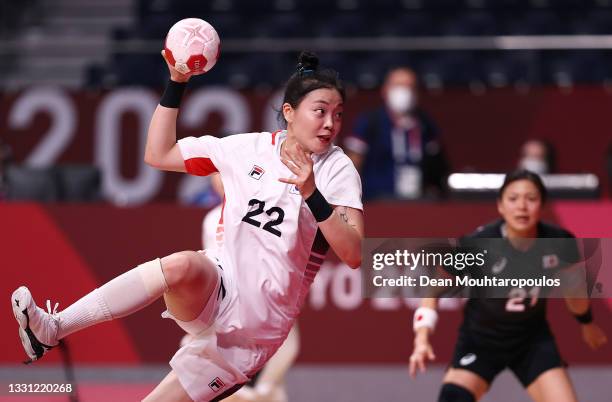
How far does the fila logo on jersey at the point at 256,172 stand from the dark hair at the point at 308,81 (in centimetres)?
30

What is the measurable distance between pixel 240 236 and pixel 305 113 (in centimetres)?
58

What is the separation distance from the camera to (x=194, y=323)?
5004 millimetres

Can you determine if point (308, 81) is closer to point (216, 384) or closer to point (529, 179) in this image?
point (216, 384)

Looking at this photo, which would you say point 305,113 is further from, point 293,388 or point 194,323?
point 293,388

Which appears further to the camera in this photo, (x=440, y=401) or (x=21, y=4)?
(x=21, y=4)

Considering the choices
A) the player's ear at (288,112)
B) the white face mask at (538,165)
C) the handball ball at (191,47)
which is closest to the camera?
the handball ball at (191,47)

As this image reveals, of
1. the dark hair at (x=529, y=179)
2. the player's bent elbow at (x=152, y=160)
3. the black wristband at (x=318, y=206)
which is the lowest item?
the black wristband at (x=318, y=206)

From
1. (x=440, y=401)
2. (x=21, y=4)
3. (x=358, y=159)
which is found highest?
(x=21, y=4)

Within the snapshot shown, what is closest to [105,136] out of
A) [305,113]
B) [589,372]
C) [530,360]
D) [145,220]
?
[145,220]

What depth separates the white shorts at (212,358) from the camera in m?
5.02

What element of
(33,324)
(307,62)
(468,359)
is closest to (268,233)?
(307,62)

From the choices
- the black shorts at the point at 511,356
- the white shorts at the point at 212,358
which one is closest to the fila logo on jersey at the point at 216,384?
the white shorts at the point at 212,358

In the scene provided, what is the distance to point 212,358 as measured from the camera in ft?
16.6

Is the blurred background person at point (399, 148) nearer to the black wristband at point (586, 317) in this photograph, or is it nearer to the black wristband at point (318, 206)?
the black wristband at point (586, 317)
